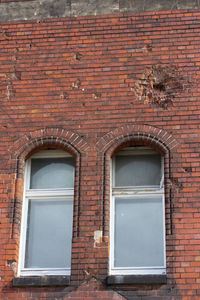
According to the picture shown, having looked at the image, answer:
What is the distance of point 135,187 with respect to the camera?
372 inches

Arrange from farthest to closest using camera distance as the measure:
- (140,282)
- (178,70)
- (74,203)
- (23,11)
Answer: (23,11), (178,70), (74,203), (140,282)

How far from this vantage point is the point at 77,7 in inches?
414

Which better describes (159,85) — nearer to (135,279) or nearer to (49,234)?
(49,234)

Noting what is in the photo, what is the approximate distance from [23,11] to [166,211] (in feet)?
13.6

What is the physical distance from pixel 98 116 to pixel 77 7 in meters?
2.01

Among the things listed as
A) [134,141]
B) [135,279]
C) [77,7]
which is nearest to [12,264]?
[135,279]

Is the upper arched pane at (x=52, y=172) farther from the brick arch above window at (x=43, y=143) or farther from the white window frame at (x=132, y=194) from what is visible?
the white window frame at (x=132, y=194)

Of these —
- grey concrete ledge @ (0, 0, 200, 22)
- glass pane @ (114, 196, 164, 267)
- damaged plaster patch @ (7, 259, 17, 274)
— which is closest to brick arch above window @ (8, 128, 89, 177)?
glass pane @ (114, 196, 164, 267)

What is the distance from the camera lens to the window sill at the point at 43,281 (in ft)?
28.5

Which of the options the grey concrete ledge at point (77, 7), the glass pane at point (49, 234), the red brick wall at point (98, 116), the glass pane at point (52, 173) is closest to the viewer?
the red brick wall at point (98, 116)

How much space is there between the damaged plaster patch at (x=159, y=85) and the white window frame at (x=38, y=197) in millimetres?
1488

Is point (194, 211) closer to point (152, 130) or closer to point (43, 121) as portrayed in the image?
point (152, 130)

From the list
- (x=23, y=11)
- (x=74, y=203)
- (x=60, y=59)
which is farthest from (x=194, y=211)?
(x=23, y=11)

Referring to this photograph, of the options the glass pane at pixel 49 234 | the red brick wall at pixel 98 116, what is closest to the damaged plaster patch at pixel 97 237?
the red brick wall at pixel 98 116
